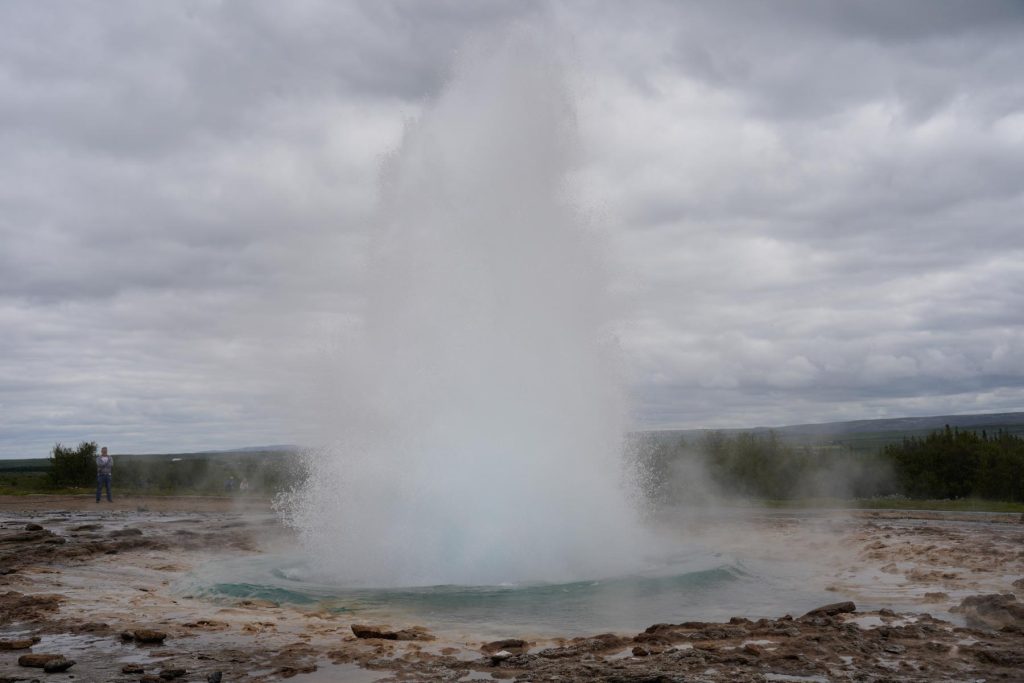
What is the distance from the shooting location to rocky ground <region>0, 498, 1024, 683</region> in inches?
247

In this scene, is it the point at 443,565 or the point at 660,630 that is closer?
the point at 660,630

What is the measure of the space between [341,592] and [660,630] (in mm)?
4573

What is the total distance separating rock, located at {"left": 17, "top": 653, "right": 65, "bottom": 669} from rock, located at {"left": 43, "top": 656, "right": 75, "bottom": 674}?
0.04m

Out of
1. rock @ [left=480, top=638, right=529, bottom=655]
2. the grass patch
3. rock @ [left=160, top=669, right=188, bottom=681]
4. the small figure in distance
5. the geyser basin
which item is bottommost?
the grass patch

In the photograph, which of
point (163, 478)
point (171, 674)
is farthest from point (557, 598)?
point (163, 478)

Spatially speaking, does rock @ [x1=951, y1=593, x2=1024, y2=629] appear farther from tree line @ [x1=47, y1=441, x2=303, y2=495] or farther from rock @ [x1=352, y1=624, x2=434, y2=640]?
tree line @ [x1=47, y1=441, x2=303, y2=495]

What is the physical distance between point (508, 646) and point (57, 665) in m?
3.50

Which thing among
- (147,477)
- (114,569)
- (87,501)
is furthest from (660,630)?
(147,477)

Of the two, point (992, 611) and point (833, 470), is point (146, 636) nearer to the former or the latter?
point (992, 611)

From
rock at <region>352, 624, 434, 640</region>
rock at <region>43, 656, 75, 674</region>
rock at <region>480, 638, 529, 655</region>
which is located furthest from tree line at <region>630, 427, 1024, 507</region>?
rock at <region>43, 656, 75, 674</region>

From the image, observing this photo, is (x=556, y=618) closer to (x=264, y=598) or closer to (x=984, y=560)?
(x=264, y=598)

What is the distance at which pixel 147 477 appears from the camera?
133ft

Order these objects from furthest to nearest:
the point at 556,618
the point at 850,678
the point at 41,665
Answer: the point at 556,618 < the point at 41,665 < the point at 850,678

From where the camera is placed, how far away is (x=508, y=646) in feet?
24.0
